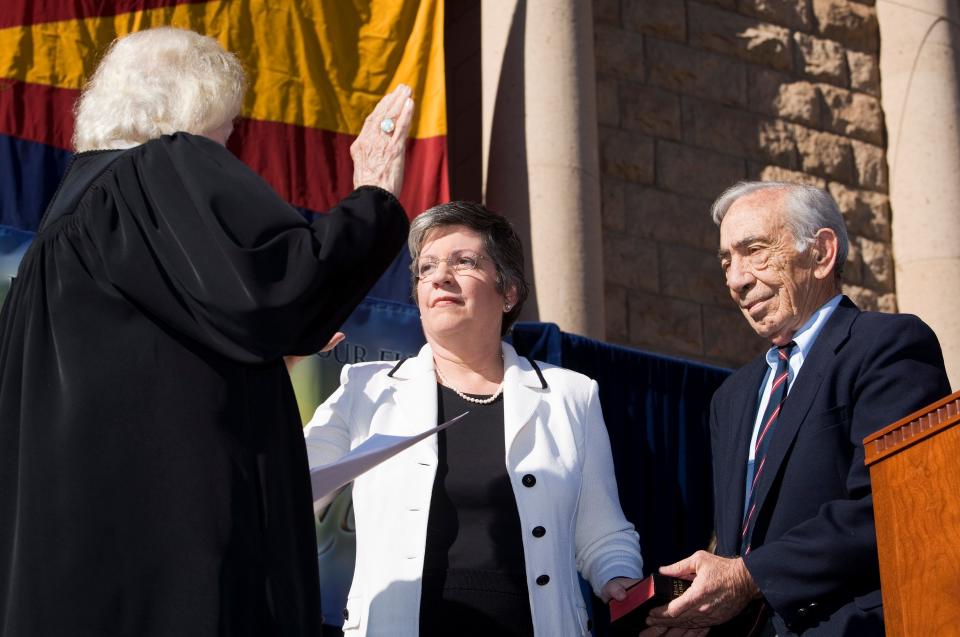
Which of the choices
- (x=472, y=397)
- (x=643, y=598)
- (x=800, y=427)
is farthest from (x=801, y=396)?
(x=472, y=397)

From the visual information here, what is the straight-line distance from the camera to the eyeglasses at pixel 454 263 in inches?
152

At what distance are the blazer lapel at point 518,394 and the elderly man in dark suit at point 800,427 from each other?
1.68 ft

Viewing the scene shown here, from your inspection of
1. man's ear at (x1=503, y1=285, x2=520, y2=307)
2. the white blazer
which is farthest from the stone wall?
the white blazer

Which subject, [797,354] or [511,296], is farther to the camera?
[511,296]

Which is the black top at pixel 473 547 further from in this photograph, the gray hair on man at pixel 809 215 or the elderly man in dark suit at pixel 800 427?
the gray hair on man at pixel 809 215

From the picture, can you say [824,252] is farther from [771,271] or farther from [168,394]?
[168,394]

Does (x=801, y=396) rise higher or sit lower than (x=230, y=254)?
lower

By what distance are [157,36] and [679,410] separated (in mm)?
3747

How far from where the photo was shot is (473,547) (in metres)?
3.43

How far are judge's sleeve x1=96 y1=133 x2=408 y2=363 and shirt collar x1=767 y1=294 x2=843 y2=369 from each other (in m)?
1.41

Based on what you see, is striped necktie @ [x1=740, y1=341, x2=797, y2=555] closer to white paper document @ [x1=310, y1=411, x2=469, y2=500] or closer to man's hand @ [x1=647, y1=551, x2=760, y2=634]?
man's hand @ [x1=647, y1=551, x2=760, y2=634]

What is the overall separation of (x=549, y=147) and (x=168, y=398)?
4.55 m

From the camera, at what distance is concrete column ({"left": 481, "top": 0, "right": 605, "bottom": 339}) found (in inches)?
261

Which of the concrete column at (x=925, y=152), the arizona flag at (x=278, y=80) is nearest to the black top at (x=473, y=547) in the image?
the arizona flag at (x=278, y=80)
